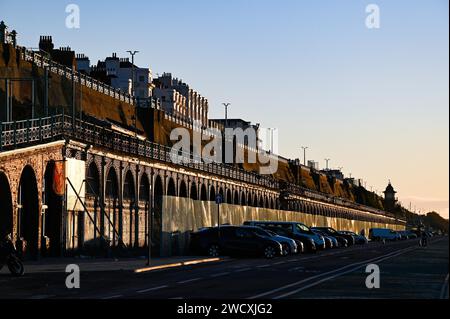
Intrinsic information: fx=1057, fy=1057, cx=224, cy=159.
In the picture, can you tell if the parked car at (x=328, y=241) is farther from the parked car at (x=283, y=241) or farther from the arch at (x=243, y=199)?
the arch at (x=243, y=199)

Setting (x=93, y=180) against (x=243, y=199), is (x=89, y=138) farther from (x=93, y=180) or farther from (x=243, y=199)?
(x=243, y=199)

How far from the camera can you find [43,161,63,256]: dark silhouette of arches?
174 feet

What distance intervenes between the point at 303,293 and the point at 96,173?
126ft

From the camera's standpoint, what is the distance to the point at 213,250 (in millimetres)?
51688

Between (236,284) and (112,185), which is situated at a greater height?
(112,185)

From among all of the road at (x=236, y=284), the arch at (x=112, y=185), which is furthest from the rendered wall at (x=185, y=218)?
the road at (x=236, y=284)

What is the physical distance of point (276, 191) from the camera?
135m

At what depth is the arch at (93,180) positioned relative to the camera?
60.2 meters

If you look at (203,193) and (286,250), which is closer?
(286,250)

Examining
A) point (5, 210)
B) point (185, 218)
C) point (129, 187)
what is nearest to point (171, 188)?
point (129, 187)

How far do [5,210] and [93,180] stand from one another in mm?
15081

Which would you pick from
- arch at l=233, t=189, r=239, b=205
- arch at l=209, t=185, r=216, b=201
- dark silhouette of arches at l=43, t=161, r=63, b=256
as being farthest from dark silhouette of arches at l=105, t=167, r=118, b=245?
arch at l=233, t=189, r=239, b=205

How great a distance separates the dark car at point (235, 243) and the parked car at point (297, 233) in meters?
8.90
